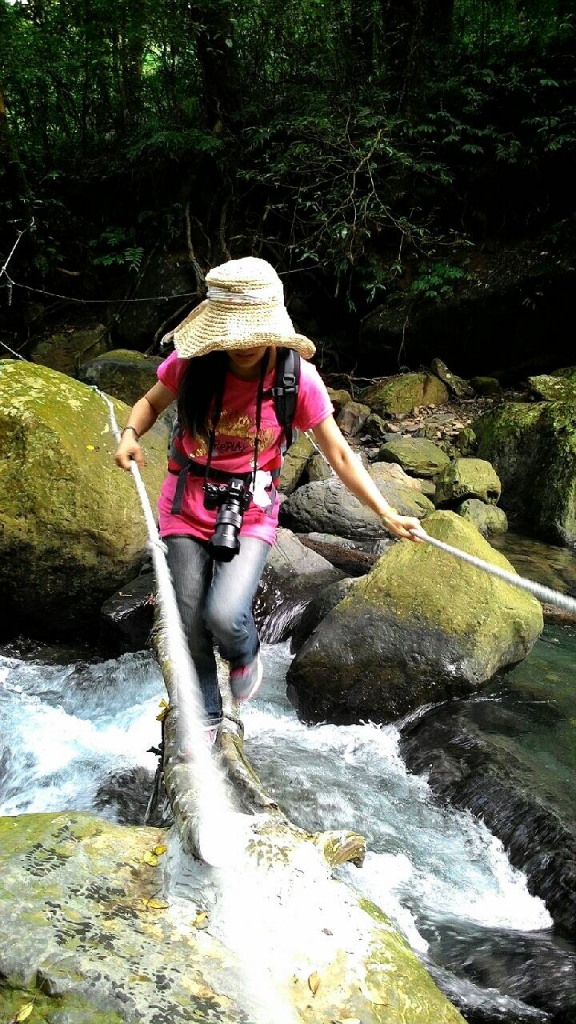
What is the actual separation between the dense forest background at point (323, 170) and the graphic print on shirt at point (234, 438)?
9948mm

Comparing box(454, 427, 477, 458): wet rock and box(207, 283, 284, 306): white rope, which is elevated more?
box(207, 283, 284, 306): white rope

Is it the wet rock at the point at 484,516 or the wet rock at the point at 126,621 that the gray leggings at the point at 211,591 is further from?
the wet rock at the point at 484,516

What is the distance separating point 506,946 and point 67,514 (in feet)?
13.2

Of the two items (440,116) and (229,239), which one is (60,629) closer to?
(229,239)

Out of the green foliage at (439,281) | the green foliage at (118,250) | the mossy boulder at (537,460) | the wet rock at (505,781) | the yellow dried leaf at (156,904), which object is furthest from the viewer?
the green foliage at (118,250)

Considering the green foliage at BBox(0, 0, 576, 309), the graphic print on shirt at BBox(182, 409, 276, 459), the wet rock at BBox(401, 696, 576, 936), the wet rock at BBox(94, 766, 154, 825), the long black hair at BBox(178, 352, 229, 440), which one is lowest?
the wet rock at BBox(94, 766, 154, 825)

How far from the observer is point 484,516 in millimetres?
8633

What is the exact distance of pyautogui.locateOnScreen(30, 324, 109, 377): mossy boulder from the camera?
13.6m

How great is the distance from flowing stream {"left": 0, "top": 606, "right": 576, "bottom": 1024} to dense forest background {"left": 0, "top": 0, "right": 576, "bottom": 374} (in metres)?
8.04

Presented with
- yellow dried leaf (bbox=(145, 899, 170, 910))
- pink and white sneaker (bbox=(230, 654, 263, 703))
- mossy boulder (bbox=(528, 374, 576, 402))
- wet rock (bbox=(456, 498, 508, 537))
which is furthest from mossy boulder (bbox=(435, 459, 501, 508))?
yellow dried leaf (bbox=(145, 899, 170, 910))

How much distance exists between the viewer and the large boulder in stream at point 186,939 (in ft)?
5.27

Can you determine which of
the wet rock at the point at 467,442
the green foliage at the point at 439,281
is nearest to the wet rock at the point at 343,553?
the wet rock at the point at 467,442

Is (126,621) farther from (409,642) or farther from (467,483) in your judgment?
(467,483)

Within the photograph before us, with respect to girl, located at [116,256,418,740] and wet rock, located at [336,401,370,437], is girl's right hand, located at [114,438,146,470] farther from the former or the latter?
wet rock, located at [336,401,370,437]
